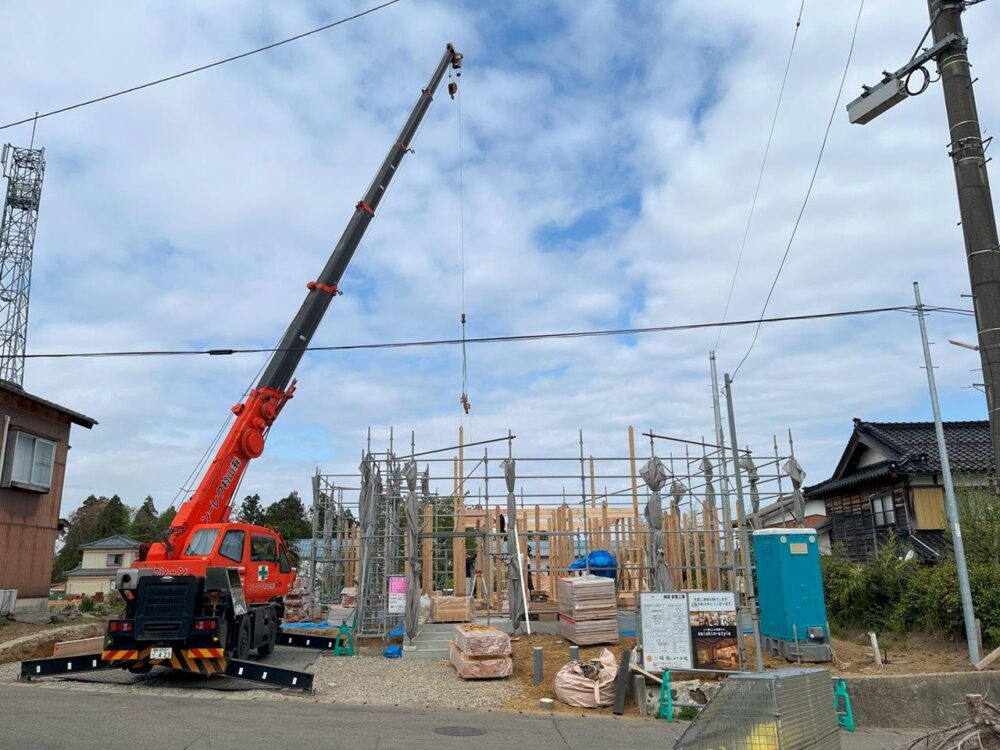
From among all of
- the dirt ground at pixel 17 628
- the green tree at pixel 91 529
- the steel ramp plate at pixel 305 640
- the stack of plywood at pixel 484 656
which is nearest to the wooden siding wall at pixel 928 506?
the stack of plywood at pixel 484 656

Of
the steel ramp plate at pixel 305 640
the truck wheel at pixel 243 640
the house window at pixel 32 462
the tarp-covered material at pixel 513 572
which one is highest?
the house window at pixel 32 462

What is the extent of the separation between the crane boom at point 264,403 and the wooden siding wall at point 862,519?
675 inches

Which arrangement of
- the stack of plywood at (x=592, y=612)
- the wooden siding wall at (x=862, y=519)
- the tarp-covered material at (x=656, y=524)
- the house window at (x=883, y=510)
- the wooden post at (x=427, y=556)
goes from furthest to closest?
the house window at (x=883, y=510) → the wooden siding wall at (x=862, y=519) → the wooden post at (x=427, y=556) → the tarp-covered material at (x=656, y=524) → the stack of plywood at (x=592, y=612)

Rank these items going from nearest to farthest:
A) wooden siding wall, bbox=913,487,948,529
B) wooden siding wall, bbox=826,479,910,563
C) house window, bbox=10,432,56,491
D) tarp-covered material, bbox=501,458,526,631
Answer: tarp-covered material, bbox=501,458,526,631
house window, bbox=10,432,56,491
wooden siding wall, bbox=913,487,948,529
wooden siding wall, bbox=826,479,910,563

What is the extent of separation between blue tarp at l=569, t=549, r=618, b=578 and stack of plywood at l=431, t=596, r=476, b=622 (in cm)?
252

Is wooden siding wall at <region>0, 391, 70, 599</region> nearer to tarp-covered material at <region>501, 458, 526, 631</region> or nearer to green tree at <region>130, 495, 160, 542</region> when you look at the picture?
tarp-covered material at <region>501, 458, 526, 631</region>

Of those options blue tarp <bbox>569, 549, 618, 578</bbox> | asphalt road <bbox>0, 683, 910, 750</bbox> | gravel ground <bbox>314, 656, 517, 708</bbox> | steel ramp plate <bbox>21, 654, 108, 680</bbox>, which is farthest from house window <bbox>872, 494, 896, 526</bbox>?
steel ramp plate <bbox>21, 654, 108, 680</bbox>

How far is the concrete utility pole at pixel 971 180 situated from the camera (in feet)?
21.2

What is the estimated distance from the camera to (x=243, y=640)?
12641 millimetres

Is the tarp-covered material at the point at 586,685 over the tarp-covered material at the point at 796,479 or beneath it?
beneath

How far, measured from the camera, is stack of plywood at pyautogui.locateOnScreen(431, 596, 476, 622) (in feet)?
54.7

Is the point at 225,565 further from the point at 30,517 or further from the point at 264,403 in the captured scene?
the point at 30,517

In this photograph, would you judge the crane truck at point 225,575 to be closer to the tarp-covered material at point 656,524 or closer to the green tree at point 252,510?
the tarp-covered material at point 656,524

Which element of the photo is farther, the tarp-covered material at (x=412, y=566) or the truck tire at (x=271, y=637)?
the tarp-covered material at (x=412, y=566)
